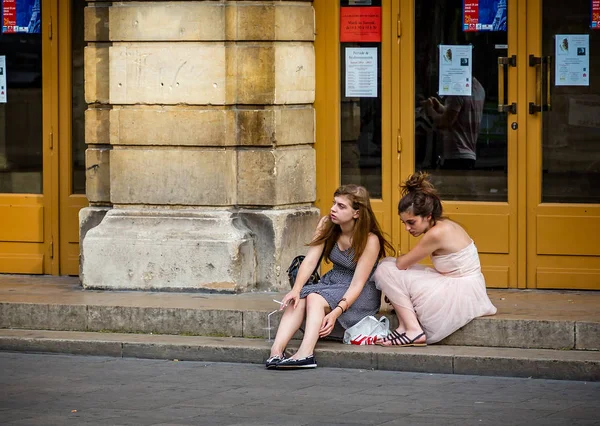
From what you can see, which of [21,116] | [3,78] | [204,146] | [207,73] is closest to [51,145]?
[21,116]

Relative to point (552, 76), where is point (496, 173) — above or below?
below

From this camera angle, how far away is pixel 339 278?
374 inches

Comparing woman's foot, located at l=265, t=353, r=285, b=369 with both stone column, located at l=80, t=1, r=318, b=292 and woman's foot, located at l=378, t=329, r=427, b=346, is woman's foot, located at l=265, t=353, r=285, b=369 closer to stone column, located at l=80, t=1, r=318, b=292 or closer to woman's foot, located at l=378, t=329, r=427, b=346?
woman's foot, located at l=378, t=329, r=427, b=346

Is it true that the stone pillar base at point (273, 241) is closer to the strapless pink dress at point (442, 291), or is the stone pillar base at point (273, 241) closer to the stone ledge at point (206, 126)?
the stone ledge at point (206, 126)

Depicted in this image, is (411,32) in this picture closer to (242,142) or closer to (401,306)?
(242,142)

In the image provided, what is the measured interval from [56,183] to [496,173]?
12.3ft

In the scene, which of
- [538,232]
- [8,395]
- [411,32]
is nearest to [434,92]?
[411,32]

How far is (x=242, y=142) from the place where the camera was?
10.7 meters

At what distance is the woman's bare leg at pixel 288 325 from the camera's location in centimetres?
905

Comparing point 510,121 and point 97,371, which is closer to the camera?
point 97,371

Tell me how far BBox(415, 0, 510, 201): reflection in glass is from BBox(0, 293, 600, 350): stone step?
1646mm

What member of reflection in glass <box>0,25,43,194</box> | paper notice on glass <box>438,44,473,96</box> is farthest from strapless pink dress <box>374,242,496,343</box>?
reflection in glass <box>0,25,43,194</box>

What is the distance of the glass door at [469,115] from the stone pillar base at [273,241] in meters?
1.00

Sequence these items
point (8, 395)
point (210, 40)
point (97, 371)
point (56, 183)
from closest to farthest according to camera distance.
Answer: point (8, 395)
point (97, 371)
point (210, 40)
point (56, 183)
